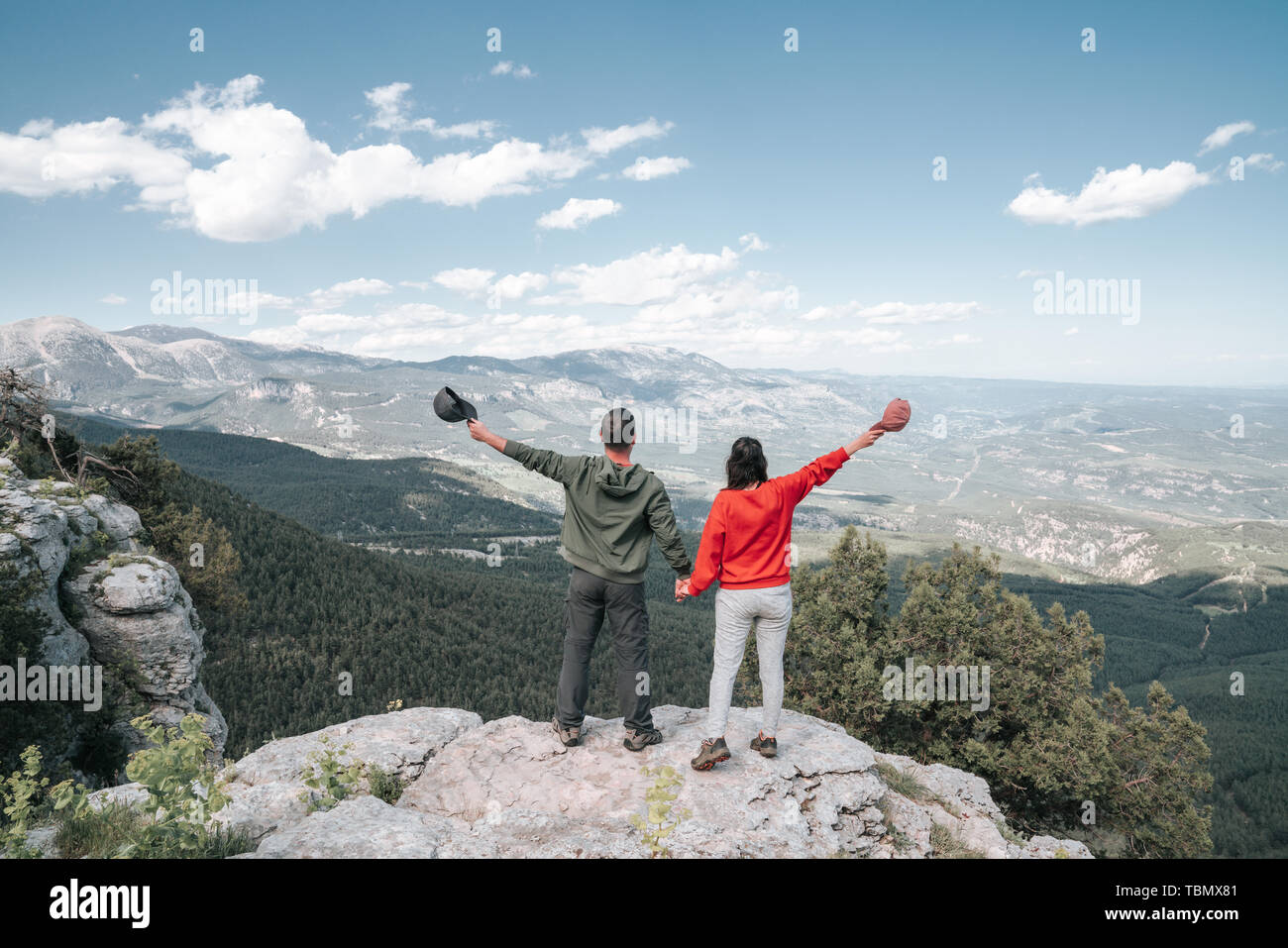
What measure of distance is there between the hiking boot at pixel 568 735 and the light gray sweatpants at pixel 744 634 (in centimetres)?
214

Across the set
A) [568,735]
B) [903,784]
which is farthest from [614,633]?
[903,784]

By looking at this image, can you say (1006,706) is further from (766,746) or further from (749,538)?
(749,538)

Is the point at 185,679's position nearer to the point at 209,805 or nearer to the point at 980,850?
the point at 209,805

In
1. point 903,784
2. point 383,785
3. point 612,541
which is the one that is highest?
point 612,541

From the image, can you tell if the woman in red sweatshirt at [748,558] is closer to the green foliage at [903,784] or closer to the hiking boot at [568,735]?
the hiking boot at [568,735]

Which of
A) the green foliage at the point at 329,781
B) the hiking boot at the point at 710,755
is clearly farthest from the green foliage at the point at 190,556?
the hiking boot at the point at 710,755

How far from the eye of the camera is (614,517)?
25.4 ft

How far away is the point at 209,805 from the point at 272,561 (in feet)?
226

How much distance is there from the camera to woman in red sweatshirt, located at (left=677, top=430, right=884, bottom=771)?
741 cm

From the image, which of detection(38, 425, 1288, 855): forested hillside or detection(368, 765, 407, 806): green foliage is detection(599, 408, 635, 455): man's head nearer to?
detection(368, 765, 407, 806): green foliage

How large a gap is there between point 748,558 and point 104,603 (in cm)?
2318

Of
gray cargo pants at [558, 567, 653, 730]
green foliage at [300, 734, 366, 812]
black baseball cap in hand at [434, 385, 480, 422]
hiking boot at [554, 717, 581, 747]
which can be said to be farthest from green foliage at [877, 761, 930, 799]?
black baseball cap in hand at [434, 385, 480, 422]

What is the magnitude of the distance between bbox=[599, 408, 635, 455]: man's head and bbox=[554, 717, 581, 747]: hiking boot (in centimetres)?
436
